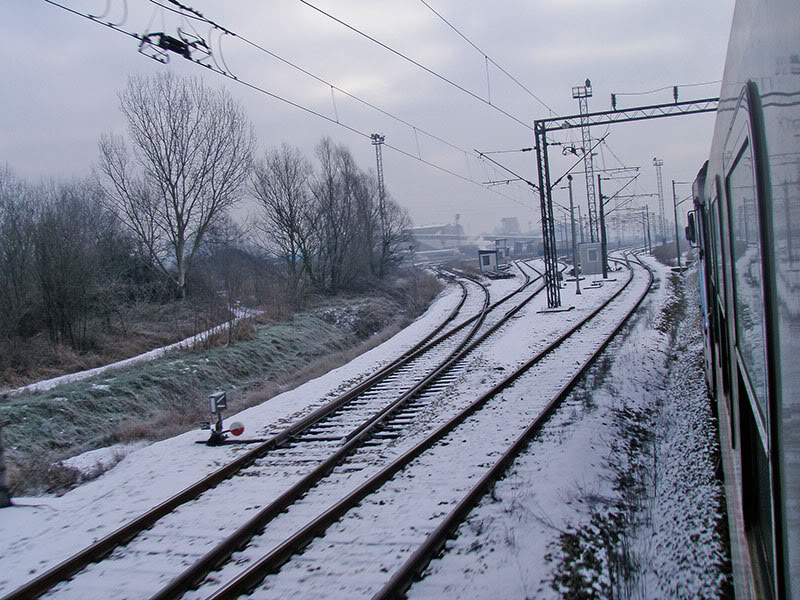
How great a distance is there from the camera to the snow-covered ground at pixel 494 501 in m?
5.11

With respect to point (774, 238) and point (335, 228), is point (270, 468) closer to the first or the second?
point (774, 238)

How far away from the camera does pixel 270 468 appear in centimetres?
823

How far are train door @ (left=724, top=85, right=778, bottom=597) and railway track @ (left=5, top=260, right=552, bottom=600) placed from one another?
159 inches

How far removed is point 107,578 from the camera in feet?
17.8

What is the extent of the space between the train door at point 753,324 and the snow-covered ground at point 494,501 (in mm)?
1747

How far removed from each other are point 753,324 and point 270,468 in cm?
686

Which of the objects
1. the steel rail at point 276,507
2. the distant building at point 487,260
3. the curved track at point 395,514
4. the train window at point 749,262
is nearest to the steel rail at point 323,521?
the curved track at point 395,514

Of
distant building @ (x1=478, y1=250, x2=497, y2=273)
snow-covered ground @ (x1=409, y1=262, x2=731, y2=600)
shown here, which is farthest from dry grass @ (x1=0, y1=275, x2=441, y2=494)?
distant building @ (x1=478, y1=250, x2=497, y2=273)

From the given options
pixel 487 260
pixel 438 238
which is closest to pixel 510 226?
pixel 438 238

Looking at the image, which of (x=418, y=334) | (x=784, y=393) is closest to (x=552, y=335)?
(x=418, y=334)

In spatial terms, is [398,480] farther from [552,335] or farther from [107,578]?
[552,335]

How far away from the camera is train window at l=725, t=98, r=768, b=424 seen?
2035mm

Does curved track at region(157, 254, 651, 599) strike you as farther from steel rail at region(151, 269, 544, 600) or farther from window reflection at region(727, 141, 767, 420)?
window reflection at region(727, 141, 767, 420)

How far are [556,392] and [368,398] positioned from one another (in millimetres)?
3285
